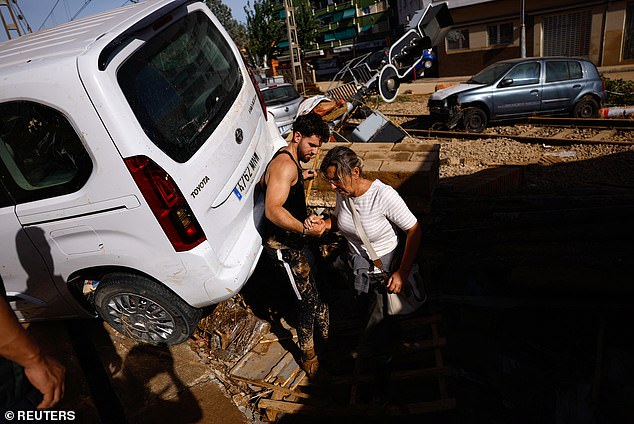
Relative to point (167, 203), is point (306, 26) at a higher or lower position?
lower

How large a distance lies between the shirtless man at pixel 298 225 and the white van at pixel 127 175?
28 cm

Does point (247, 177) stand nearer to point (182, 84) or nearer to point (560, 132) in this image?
point (182, 84)

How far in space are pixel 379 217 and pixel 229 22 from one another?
50440 millimetres

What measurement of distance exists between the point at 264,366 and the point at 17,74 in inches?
105

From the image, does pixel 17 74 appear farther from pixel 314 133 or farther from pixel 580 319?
pixel 580 319

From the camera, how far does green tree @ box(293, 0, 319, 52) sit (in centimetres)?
3653

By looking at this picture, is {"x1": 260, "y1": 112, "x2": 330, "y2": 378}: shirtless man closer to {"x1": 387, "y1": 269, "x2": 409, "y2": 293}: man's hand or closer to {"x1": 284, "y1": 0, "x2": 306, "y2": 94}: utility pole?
{"x1": 387, "y1": 269, "x2": 409, "y2": 293}: man's hand

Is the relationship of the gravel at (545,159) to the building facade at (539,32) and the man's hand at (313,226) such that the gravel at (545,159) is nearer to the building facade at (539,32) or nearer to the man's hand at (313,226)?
the man's hand at (313,226)

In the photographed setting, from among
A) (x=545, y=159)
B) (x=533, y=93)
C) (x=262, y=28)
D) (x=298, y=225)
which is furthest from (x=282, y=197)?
(x=262, y=28)

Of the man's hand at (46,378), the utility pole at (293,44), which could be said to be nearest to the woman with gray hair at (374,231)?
the man's hand at (46,378)

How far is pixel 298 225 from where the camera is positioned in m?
2.90

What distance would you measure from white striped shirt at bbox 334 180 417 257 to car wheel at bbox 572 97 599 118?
1054 cm

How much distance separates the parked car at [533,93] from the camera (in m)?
10.7

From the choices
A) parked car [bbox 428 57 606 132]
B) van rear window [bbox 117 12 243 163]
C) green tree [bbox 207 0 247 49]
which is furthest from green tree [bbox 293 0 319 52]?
van rear window [bbox 117 12 243 163]
